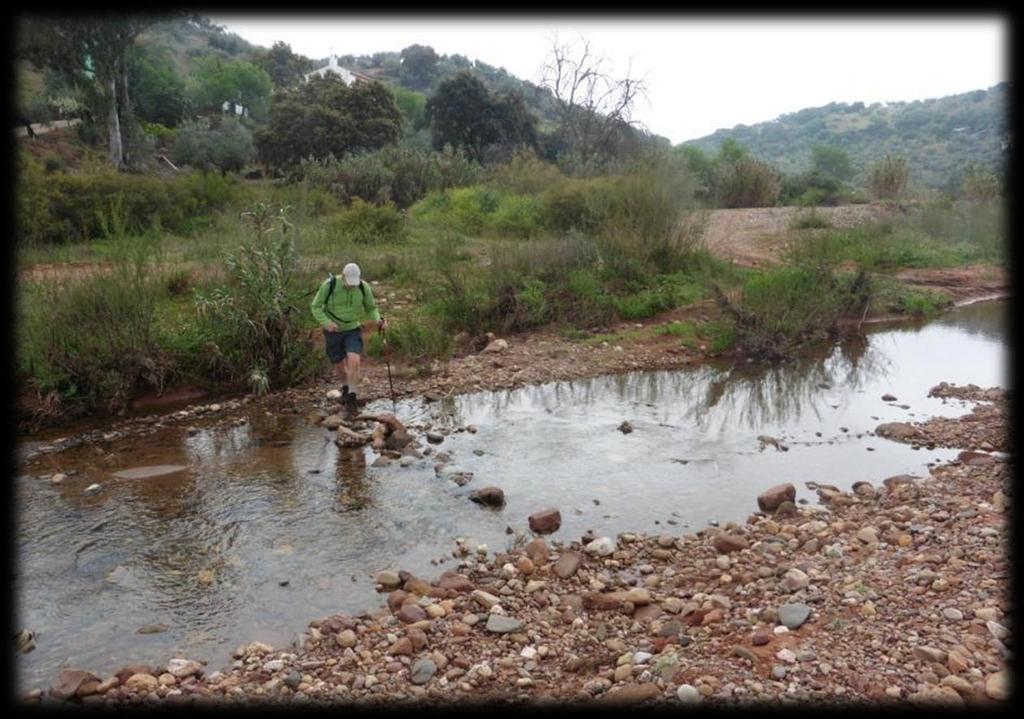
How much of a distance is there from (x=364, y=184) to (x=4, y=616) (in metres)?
18.7

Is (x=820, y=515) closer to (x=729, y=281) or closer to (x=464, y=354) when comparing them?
(x=464, y=354)

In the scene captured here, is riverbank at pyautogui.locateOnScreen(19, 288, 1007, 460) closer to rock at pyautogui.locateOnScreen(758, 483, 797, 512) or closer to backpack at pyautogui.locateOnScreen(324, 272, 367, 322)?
backpack at pyautogui.locateOnScreen(324, 272, 367, 322)

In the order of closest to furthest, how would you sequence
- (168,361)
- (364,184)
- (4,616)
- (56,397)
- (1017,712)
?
(1017,712) → (4,616) → (56,397) → (168,361) → (364,184)

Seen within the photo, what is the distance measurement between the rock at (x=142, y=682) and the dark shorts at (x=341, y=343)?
17.1 ft

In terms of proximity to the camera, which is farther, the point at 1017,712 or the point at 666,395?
the point at 666,395

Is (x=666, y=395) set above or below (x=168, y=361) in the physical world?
below

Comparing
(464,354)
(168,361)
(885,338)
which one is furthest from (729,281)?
(168,361)

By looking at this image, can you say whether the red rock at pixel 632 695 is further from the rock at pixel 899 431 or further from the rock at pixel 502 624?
the rock at pixel 899 431

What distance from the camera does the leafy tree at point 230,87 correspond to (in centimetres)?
4250

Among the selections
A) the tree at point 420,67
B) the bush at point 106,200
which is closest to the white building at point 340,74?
the tree at point 420,67

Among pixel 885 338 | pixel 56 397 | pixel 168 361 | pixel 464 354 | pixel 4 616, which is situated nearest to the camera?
pixel 4 616

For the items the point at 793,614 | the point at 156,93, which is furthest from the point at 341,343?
the point at 156,93

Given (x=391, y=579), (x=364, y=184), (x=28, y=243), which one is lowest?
(x=391, y=579)

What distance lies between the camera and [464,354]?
11.5 meters
